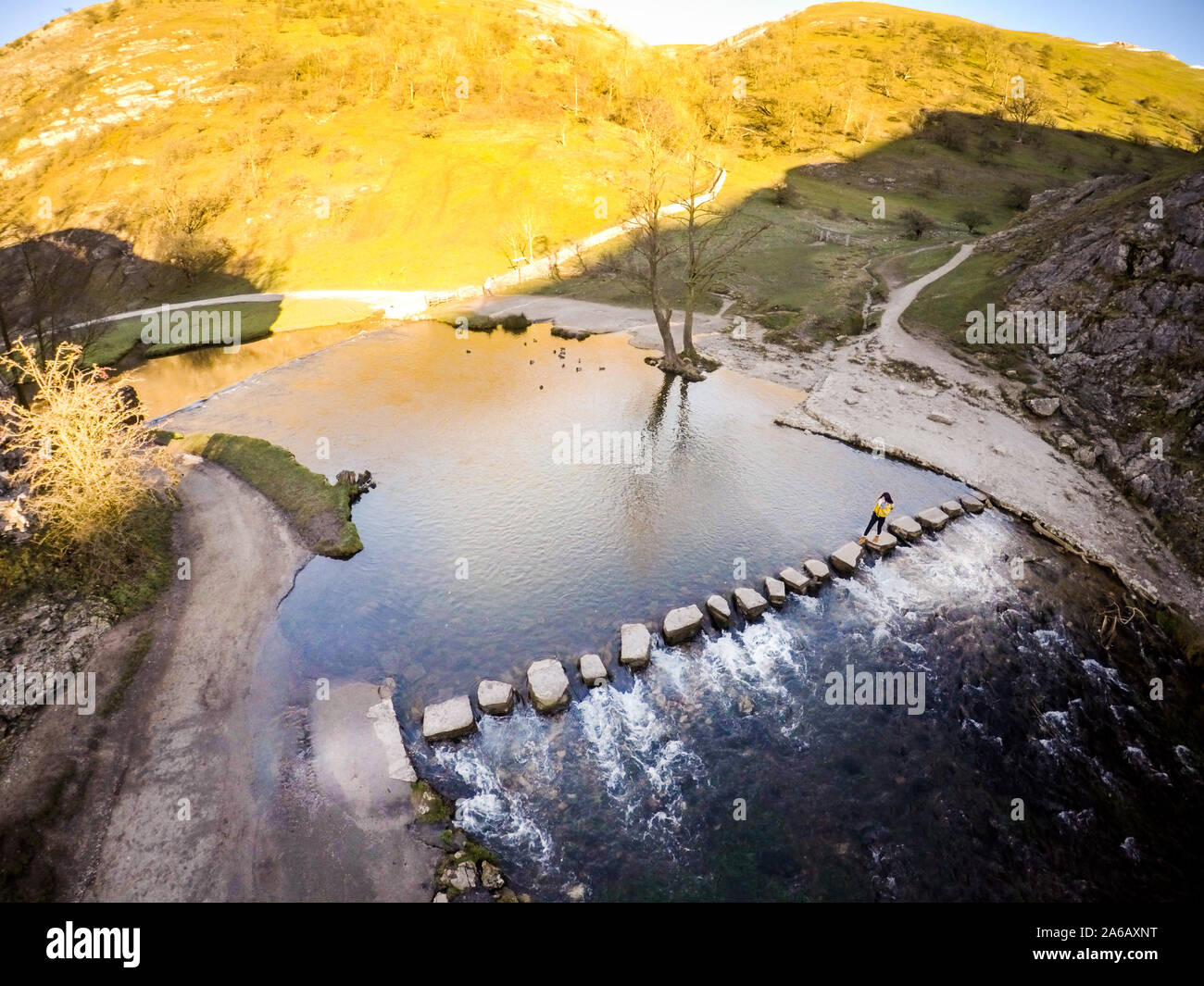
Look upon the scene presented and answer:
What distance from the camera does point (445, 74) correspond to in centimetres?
11731

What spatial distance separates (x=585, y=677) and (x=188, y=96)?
152 metres

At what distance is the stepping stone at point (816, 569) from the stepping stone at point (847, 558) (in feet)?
2.94

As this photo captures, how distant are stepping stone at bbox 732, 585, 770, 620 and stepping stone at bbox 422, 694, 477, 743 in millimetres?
11610

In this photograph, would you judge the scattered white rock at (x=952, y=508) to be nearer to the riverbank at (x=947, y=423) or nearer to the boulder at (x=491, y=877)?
the riverbank at (x=947, y=423)

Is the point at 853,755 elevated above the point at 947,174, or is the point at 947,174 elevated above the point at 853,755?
the point at 947,174

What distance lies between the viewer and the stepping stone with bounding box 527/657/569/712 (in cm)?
1906

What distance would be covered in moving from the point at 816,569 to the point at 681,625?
24.2 feet

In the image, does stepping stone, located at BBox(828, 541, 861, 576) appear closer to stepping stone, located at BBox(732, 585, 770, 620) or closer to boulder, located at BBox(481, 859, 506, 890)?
stepping stone, located at BBox(732, 585, 770, 620)

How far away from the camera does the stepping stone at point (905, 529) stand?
89.1ft

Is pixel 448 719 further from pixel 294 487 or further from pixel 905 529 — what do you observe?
pixel 905 529
